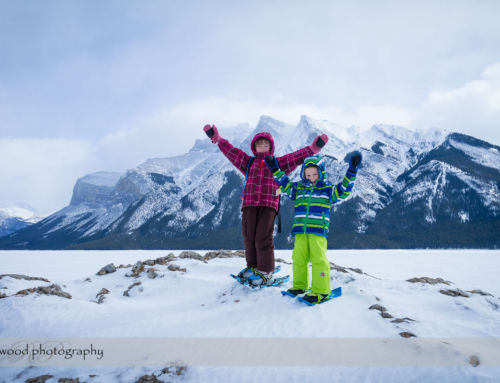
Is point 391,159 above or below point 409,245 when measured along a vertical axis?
above

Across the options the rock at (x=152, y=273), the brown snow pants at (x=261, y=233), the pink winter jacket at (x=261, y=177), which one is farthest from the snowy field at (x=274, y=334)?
the pink winter jacket at (x=261, y=177)

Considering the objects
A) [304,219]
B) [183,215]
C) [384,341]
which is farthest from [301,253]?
[183,215]

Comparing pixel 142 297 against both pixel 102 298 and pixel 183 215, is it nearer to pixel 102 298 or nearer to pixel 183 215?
pixel 102 298

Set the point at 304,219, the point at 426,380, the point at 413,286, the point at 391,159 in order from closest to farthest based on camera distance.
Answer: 1. the point at 426,380
2. the point at 304,219
3. the point at 413,286
4. the point at 391,159

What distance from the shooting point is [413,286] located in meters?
6.49

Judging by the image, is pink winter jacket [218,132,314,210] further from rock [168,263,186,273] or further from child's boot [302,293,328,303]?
rock [168,263,186,273]

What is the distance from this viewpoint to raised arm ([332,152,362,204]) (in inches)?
201

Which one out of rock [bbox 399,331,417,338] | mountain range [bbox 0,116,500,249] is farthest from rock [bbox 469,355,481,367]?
mountain range [bbox 0,116,500,249]

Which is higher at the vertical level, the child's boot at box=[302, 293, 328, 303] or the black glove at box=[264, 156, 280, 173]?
the black glove at box=[264, 156, 280, 173]

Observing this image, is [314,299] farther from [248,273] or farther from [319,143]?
[319,143]

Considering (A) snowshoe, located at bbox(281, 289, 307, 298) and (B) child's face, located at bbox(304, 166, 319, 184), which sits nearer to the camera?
(A) snowshoe, located at bbox(281, 289, 307, 298)

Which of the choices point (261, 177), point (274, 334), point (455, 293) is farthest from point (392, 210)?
point (274, 334)

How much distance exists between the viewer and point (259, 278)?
5.85 metres

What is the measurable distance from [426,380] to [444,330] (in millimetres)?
1333
